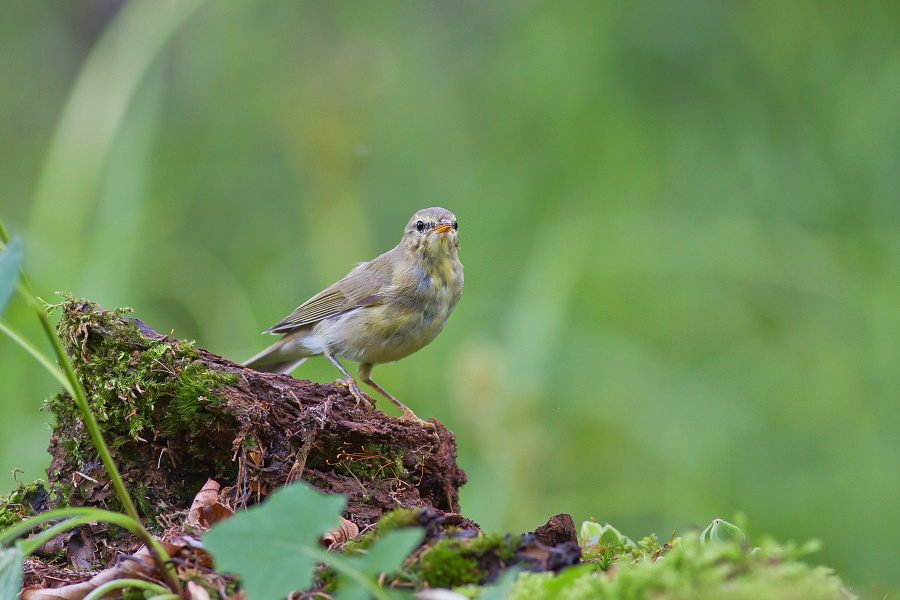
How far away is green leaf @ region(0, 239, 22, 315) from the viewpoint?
1.31 meters

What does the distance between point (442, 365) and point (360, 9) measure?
15.9 ft

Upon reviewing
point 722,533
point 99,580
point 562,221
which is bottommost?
point 99,580

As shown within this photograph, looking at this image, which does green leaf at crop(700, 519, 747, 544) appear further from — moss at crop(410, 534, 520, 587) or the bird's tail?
the bird's tail

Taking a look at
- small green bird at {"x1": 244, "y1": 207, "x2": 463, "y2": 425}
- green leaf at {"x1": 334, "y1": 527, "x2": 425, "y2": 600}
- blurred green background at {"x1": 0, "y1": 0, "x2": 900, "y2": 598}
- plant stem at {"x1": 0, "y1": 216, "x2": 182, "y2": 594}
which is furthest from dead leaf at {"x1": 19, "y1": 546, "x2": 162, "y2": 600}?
blurred green background at {"x1": 0, "y1": 0, "x2": 900, "y2": 598}

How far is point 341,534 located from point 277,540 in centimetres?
93

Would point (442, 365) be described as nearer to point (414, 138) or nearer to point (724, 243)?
point (724, 243)

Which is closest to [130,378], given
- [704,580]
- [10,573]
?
[10,573]

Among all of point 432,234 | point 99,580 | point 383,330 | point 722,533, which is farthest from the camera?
point 432,234

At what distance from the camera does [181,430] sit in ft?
8.46

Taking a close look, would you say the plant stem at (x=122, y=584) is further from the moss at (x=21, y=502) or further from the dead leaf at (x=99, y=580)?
the moss at (x=21, y=502)

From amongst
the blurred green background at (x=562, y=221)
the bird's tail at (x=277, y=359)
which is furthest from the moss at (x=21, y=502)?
the blurred green background at (x=562, y=221)

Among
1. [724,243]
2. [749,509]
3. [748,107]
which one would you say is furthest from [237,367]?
[748,107]

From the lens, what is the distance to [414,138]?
909 cm

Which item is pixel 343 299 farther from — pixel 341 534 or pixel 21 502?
pixel 341 534
